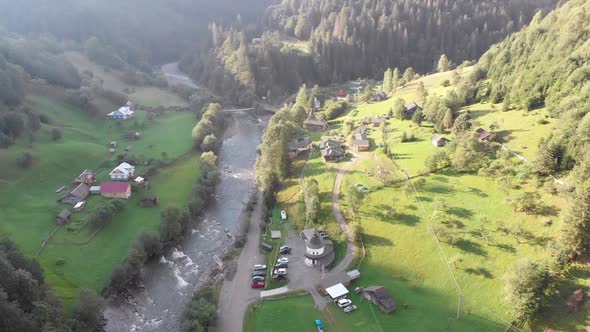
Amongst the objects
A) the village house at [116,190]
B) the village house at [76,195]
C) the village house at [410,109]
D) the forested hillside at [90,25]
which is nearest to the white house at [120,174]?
the village house at [116,190]

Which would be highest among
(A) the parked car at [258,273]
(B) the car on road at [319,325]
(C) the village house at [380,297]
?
(C) the village house at [380,297]

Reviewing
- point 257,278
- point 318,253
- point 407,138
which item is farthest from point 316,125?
point 257,278

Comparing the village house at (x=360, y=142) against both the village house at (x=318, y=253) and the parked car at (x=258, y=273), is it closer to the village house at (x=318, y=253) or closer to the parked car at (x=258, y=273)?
the village house at (x=318, y=253)

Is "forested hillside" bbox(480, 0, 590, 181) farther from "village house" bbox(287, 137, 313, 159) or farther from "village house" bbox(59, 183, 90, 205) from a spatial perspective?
"village house" bbox(59, 183, 90, 205)

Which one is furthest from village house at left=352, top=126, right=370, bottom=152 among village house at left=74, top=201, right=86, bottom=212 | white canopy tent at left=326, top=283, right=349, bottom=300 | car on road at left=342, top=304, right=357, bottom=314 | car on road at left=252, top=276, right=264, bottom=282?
village house at left=74, top=201, right=86, bottom=212

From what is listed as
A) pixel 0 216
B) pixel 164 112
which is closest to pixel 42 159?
pixel 0 216

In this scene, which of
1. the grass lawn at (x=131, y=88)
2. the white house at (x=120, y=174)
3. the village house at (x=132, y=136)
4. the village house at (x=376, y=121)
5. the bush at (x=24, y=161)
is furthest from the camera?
the grass lawn at (x=131, y=88)

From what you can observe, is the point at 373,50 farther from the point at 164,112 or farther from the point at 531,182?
the point at 531,182
